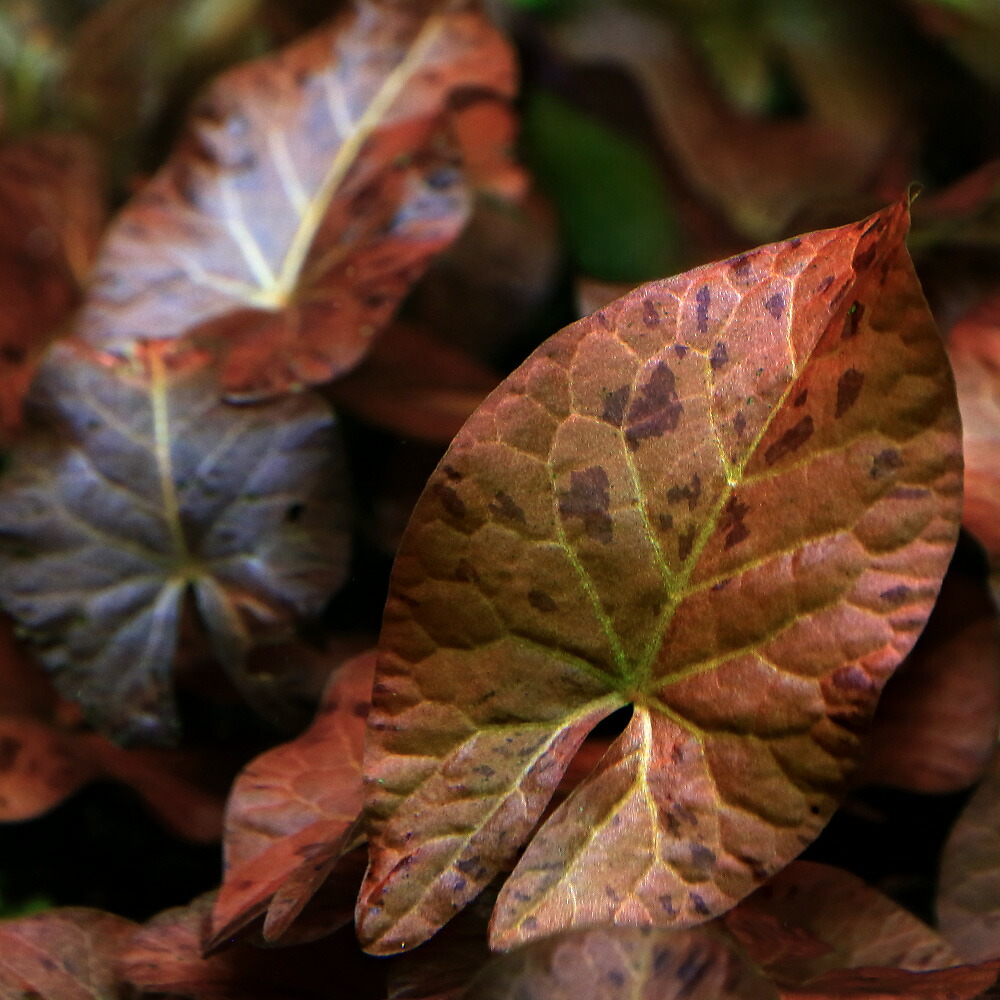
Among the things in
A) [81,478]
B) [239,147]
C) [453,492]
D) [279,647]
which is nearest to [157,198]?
[239,147]

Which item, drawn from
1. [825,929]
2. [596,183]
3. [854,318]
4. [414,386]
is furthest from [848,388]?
[596,183]

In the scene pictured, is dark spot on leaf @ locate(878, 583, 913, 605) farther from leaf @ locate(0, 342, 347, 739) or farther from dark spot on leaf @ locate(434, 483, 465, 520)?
leaf @ locate(0, 342, 347, 739)

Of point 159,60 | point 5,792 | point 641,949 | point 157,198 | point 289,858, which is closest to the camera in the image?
point 641,949

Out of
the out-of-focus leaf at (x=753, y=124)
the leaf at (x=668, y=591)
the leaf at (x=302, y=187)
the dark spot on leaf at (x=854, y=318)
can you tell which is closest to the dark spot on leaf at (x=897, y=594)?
the leaf at (x=668, y=591)

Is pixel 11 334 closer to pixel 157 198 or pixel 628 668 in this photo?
pixel 157 198

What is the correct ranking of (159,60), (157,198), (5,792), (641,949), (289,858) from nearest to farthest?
(641,949)
(289,858)
(5,792)
(157,198)
(159,60)

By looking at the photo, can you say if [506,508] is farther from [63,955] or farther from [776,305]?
[63,955]
